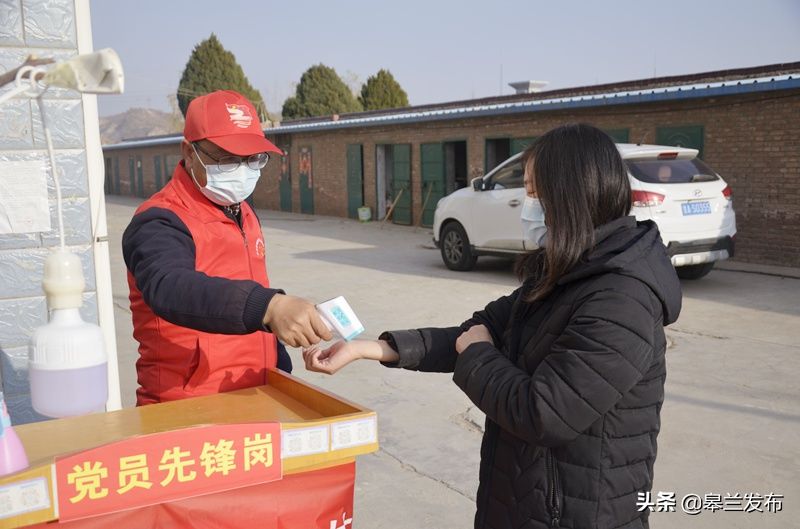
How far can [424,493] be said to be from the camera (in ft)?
13.1

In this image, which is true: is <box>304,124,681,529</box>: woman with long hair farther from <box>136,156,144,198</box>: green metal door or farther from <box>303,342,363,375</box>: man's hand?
<box>136,156,144,198</box>: green metal door

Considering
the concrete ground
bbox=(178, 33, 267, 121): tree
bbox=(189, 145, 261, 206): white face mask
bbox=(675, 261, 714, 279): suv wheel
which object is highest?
bbox=(178, 33, 267, 121): tree

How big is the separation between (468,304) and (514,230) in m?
1.86

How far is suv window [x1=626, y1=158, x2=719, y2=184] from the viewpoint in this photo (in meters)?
8.87

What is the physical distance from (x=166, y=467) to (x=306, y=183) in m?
23.7

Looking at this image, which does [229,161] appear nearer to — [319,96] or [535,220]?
[535,220]

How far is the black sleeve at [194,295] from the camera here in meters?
1.80

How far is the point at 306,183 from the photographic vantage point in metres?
24.9

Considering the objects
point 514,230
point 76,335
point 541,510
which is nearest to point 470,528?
point 541,510

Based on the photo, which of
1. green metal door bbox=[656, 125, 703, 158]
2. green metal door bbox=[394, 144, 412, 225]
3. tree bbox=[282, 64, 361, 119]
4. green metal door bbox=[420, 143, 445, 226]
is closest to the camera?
green metal door bbox=[656, 125, 703, 158]

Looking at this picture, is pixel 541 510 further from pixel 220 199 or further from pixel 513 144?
pixel 513 144

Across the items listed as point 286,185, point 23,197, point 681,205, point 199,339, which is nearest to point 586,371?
point 199,339

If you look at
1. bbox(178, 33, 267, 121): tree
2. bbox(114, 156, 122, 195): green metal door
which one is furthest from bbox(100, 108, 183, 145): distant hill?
bbox(114, 156, 122, 195): green metal door

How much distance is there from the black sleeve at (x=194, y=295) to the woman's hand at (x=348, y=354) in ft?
1.51
